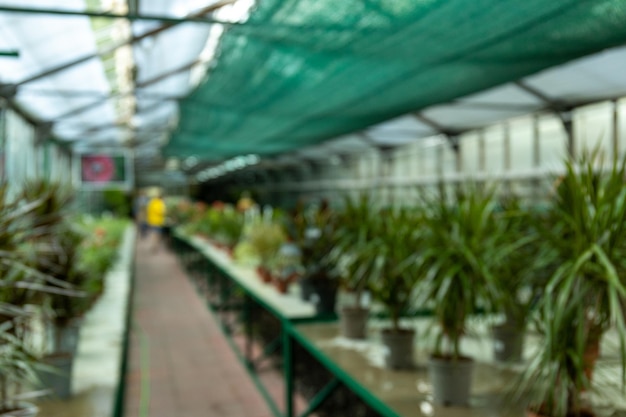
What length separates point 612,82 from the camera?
551cm

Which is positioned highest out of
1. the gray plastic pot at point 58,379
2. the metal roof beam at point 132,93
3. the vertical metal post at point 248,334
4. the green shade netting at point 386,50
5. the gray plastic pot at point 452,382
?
the metal roof beam at point 132,93

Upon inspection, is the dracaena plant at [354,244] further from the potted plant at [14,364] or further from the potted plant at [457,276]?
the potted plant at [14,364]

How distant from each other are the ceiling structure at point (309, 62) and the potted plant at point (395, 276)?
0.77 metres

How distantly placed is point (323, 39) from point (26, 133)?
6328 millimetres

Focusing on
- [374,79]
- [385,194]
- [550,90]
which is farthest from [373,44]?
[385,194]

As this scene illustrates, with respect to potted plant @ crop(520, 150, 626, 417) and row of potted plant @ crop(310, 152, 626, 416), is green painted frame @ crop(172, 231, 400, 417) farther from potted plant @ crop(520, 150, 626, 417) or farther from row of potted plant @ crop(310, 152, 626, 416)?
potted plant @ crop(520, 150, 626, 417)

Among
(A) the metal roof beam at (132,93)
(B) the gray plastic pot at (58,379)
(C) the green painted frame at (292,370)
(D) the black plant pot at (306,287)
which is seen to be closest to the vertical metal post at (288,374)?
(C) the green painted frame at (292,370)

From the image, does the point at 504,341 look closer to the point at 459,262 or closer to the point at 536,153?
the point at 459,262

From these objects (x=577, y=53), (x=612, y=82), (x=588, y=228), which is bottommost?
(x=588, y=228)

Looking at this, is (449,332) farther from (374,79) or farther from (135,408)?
(135,408)

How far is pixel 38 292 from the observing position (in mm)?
2352

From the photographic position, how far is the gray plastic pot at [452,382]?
2.00 metres

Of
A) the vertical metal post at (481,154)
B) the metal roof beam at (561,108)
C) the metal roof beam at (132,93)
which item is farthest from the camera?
the vertical metal post at (481,154)

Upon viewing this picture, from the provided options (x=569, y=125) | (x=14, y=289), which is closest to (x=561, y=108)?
(x=569, y=125)
